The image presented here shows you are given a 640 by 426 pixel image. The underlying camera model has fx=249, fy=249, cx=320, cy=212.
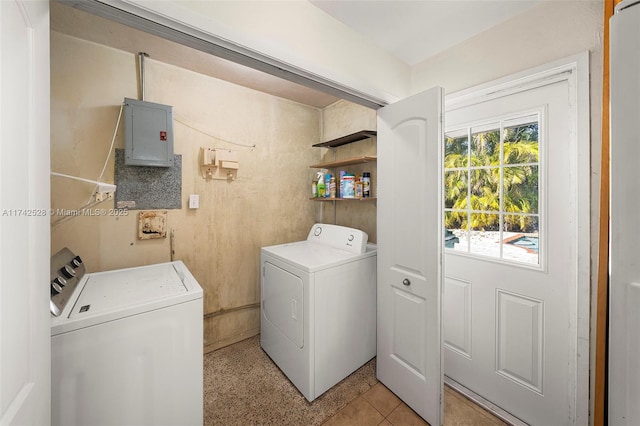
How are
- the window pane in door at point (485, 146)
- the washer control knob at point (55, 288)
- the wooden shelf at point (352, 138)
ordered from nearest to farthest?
the washer control knob at point (55, 288), the window pane in door at point (485, 146), the wooden shelf at point (352, 138)

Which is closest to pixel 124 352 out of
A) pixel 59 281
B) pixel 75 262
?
pixel 59 281

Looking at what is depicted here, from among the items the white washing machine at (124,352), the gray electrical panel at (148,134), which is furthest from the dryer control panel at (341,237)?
the gray electrical panel at (148,134)

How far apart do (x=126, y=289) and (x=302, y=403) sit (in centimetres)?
132

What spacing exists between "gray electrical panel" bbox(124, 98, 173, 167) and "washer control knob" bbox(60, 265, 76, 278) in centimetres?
77

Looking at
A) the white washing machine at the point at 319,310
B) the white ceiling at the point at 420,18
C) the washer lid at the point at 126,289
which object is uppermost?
the white ceiling at the point at 420,18

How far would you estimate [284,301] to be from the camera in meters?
1.90

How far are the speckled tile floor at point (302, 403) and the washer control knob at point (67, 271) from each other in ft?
3.81

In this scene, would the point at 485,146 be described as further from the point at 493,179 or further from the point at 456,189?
the point at 456,189

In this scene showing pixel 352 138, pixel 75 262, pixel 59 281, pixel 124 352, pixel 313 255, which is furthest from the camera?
pixel 352 138

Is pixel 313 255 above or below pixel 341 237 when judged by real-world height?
below

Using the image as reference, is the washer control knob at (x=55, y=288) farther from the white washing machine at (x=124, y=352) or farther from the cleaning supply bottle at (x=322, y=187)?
the cleaning supply bottle at (x=322, y=187)

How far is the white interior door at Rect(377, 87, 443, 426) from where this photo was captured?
1.43m

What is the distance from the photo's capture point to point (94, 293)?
129 cm

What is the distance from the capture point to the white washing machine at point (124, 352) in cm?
101
